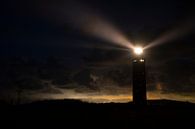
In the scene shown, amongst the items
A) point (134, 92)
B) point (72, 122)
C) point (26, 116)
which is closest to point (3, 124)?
point (26, 116)

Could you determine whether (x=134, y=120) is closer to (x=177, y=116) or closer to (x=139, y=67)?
(x=177, y=116)

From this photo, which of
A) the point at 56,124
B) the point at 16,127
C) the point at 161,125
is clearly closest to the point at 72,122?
the point at 56,124

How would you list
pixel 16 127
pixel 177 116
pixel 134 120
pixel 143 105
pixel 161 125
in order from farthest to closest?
pixel 143 105 < pixel 177 116 < pixel 134 120 < pixel 161 125 < pixel 16 127

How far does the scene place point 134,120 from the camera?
59.4 feet

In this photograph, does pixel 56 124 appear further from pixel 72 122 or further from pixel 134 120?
pixel 134 120

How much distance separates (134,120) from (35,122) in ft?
23.9

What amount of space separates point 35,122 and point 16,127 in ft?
4.99

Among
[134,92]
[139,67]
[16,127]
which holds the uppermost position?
[139,67]

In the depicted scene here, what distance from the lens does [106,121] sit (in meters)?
17.6

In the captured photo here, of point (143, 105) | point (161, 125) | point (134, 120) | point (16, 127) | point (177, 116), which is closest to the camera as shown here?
point (16, 127)

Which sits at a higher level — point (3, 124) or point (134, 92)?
point (134, 92)

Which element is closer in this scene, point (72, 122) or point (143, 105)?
point (72, 122)

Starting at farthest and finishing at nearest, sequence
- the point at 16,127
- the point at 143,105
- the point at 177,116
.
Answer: the point at 143,105
the point at 177,116
the point at 16,127

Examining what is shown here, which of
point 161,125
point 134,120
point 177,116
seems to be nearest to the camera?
point 161,125
